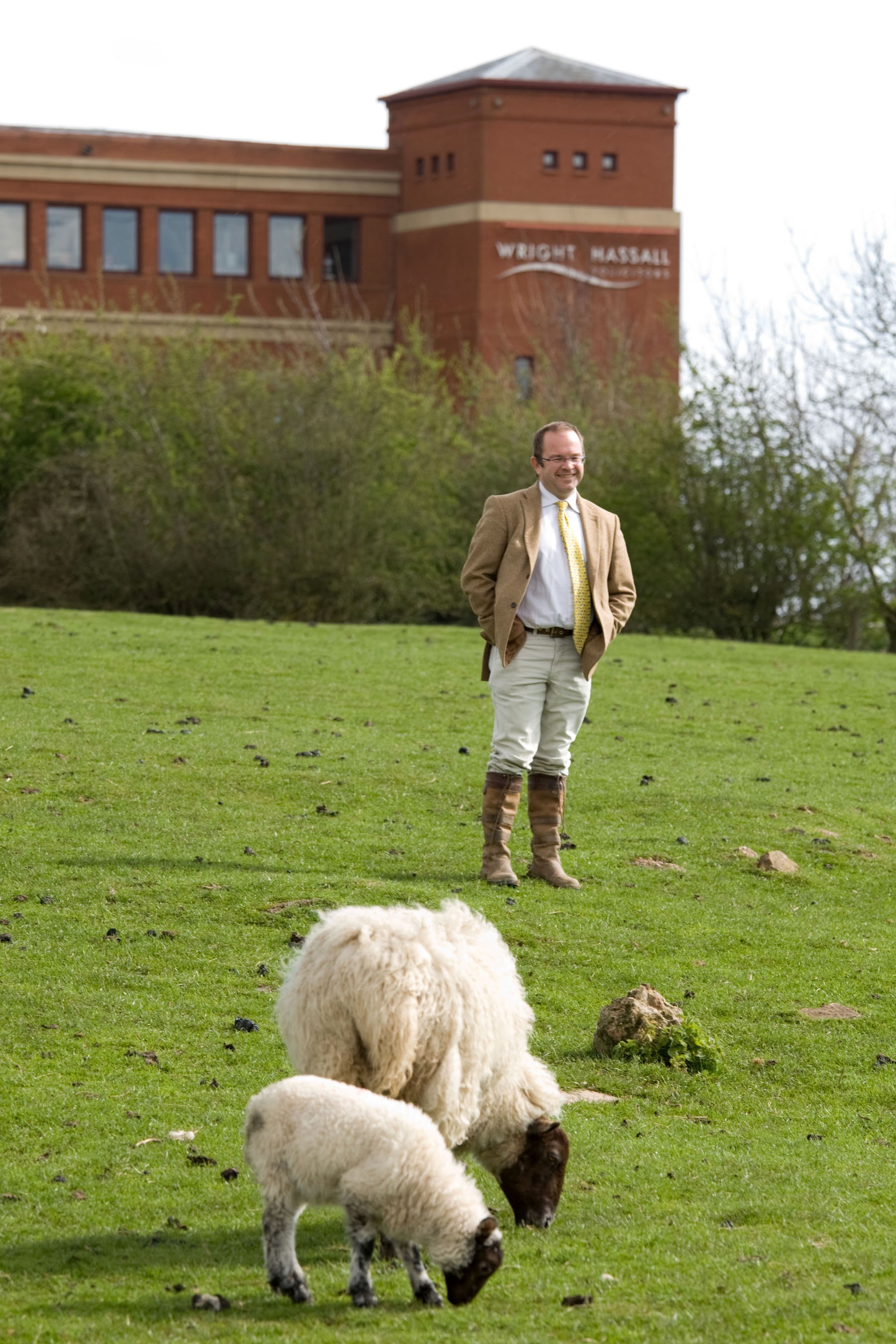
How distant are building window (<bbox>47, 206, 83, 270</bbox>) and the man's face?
46.6 m

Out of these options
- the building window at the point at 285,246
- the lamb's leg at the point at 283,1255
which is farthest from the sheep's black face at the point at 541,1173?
the building window at the point at 285,246

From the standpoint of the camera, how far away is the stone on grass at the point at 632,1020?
7.25 meters

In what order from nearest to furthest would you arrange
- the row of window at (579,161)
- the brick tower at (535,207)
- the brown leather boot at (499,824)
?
1. the brown leather boot at (499,824)
2. the brick tower at (535,207)
3. the row of window at (579,161)

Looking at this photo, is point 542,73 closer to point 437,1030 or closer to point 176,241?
point 176,241

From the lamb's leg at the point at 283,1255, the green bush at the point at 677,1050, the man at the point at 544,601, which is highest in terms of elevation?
the man at the point at 544,601

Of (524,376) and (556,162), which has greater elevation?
(556,162)

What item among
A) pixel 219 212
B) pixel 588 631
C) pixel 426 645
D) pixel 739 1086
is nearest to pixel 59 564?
pixel 426 645

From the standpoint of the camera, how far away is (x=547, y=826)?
383 inches

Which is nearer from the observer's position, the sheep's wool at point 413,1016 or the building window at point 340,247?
the sheep's wool at point 413,1016

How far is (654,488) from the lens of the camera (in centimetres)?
2986

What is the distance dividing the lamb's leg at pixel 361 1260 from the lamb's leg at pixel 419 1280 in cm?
11

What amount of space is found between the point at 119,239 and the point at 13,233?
3325mm

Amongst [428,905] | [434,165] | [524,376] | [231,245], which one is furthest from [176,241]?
[428,905]

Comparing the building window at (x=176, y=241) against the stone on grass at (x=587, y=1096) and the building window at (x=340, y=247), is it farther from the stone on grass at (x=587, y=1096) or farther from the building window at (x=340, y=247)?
the stone on grass at (x=587, y=1096)
